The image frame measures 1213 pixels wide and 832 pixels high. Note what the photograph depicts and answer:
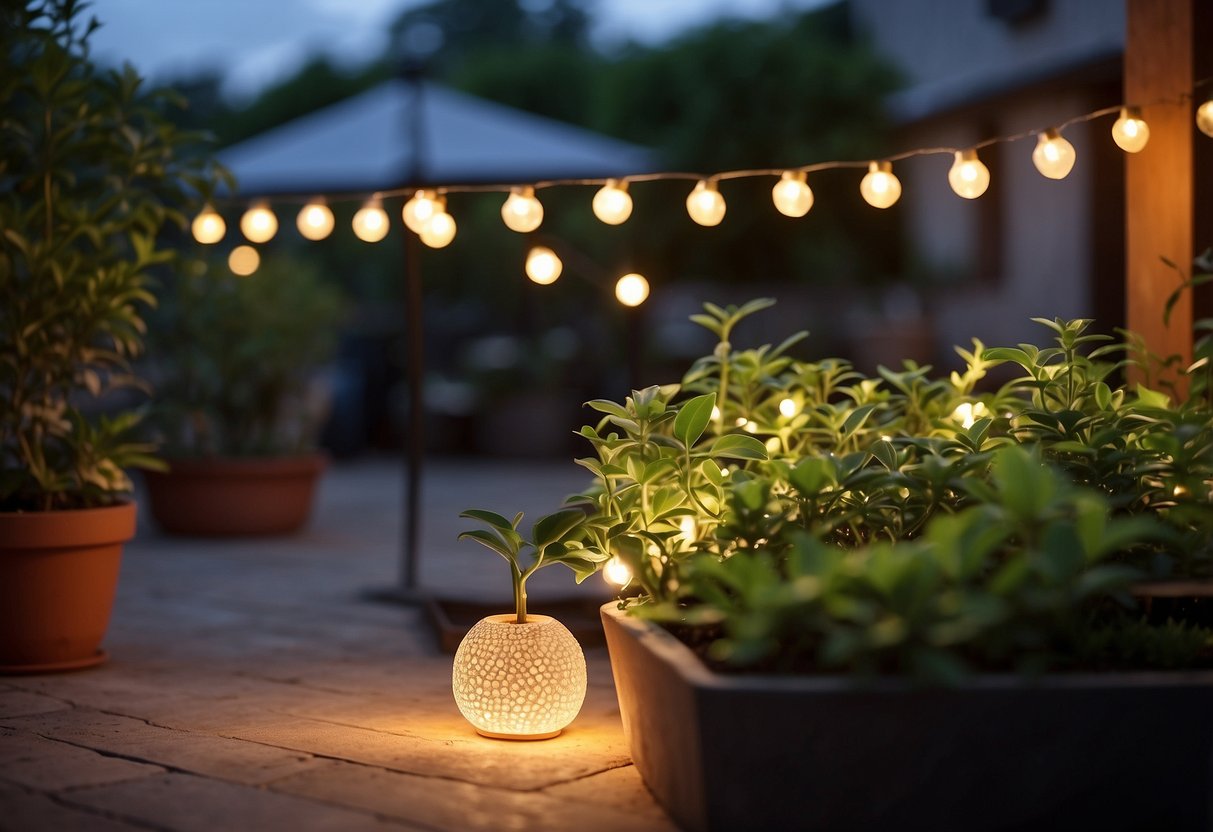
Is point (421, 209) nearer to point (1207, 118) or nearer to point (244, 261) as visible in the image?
point (1207, 118)

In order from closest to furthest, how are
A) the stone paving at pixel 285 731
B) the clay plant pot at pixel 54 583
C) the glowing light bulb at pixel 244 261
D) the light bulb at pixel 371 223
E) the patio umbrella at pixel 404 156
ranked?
the stone paving at pixel 285 731, the clay plant pot at pixel 54 583, the light bulb at pixel 371 223, the glowing light bulb at pixel 244 261, the patio umbrella at pixel 404 156

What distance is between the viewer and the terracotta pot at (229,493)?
6426 mm

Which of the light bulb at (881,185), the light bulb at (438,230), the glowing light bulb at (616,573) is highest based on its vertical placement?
the light bulb at (881,185)

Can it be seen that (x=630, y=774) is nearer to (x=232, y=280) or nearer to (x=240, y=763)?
(x=240, y=763)

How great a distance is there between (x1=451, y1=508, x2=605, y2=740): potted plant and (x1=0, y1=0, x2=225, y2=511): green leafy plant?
1472 millimetres

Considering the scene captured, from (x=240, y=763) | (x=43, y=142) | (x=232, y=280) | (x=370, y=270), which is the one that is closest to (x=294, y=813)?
(x=240, y=763)

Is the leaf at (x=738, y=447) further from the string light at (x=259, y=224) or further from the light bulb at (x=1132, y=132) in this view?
the string light at (x=259, y=224)

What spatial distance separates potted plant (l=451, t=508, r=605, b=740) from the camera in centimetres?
288

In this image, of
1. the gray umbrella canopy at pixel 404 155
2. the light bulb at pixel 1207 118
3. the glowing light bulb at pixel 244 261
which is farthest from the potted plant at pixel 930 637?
the gray umbrella canopy at pixel 404 155

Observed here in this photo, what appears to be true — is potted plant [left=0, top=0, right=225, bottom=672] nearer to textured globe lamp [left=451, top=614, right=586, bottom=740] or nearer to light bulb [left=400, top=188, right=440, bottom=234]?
light bulb [left=400, top=188, right=440, bottom=234]

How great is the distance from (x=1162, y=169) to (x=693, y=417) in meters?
1.63

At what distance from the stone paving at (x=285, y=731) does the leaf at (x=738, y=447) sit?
70 cm

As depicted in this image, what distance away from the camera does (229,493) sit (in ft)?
21.3

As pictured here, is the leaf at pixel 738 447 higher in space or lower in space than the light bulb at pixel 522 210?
lower
